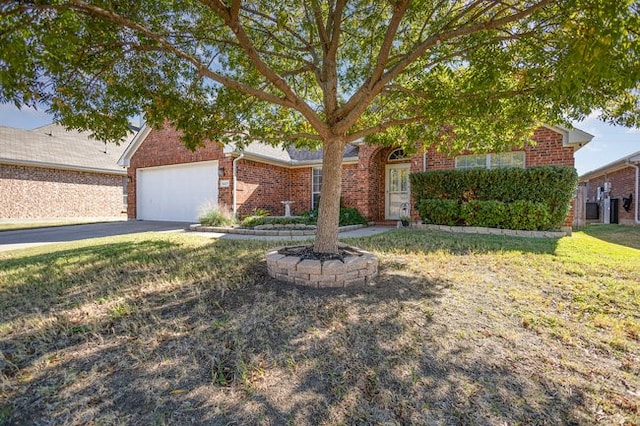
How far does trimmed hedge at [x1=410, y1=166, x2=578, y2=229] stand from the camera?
8.21m

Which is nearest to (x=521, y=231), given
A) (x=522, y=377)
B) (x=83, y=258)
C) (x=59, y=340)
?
(x=522, y=377)

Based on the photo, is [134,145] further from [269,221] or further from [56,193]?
[269,221]

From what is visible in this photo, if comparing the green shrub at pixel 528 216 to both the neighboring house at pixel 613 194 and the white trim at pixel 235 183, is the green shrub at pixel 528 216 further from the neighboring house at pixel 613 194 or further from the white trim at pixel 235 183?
the white trim at pixel 235 183

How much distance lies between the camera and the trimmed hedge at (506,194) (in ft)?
26.9

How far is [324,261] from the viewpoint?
380 cm

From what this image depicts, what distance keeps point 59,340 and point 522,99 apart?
5.64 m

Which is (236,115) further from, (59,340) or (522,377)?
(522,377)

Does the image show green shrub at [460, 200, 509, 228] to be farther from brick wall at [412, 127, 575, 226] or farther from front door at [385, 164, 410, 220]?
front door at [385, 164, 410, 220]

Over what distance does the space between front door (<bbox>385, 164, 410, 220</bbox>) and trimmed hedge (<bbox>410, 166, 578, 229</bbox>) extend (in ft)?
7.07

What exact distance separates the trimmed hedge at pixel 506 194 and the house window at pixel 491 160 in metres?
0.72

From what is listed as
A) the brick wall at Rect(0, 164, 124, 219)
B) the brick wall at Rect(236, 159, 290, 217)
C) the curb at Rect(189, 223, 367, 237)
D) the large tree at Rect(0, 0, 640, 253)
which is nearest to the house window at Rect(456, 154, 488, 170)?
the curb at Rect(189, 223, 367, 237)

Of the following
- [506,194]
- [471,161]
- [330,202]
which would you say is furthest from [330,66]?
[471,161]

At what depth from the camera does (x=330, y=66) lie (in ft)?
14.4

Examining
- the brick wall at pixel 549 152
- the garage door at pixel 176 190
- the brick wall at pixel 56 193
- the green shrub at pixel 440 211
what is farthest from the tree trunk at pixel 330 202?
the brick wall at pixel 56 193
